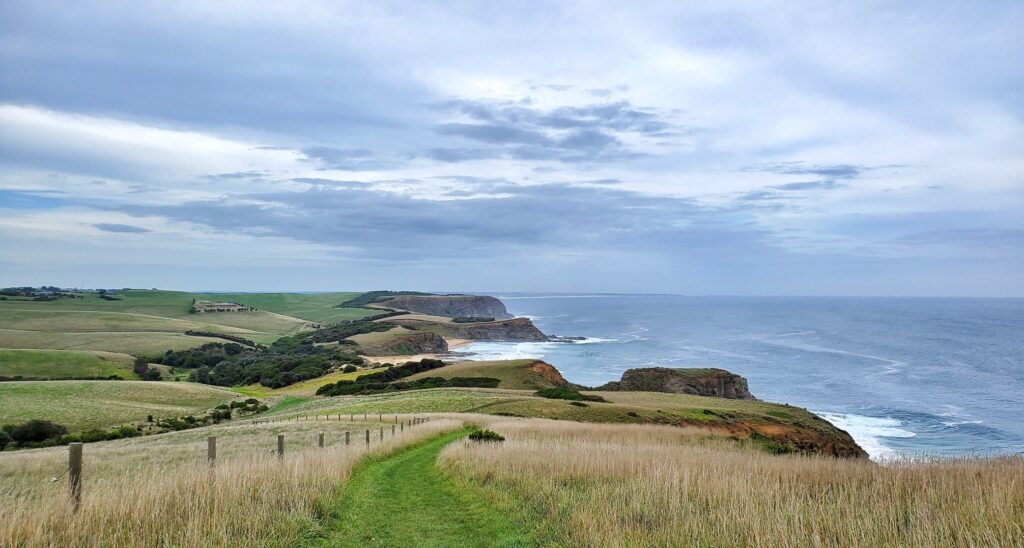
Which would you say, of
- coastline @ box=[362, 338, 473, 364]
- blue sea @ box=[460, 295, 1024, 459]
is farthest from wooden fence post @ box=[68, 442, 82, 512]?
coastline @ box=[362, 338, 473, 364]

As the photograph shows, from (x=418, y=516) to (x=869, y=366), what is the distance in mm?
105408

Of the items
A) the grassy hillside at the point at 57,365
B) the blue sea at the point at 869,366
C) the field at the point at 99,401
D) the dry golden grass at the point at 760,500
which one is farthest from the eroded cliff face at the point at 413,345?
the dry golden grass at the point at 760,500

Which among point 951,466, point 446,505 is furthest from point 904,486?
point 446,505

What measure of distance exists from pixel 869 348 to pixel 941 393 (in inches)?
2100

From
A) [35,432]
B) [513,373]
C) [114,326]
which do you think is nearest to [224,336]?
[114,326]

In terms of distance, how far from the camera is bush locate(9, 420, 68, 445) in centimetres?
4150

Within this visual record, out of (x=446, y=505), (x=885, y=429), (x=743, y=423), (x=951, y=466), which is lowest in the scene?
(x=885, y=429)

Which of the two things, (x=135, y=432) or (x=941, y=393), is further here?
(x=941, y=393)

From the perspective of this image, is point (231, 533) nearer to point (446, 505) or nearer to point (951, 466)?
point (446, 505)

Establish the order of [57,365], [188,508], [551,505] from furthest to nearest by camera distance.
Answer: [57,365], [551,505], [188,508]

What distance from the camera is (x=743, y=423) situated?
139 ft

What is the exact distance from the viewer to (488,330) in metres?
179

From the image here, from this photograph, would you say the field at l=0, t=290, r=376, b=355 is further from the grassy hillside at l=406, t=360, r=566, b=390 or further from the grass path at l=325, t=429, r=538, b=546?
the grass path at l=325, t=429, r=538, b=546

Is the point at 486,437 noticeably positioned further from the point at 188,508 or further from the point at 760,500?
the point at 188,508
